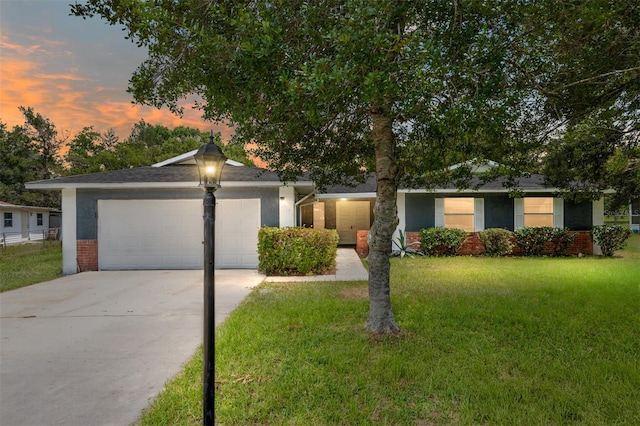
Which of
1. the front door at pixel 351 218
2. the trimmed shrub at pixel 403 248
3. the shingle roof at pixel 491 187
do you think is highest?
the shingle roof at pixel 491 187

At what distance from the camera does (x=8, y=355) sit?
13.1ft

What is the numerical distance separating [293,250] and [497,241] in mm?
7648

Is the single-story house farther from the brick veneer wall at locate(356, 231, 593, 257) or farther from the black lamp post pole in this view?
the black lamp post pole

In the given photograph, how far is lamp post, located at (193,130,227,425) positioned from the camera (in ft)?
8.09

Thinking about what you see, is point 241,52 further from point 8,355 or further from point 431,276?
point 431,276

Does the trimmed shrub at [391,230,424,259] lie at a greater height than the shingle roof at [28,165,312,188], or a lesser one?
lesser

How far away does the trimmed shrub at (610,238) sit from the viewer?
11.8 meters

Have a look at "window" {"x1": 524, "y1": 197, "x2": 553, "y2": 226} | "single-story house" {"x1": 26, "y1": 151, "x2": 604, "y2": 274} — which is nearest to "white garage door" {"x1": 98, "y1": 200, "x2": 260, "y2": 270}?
"single-story house" {"x1": 26, "y1": 151, "x2": 604, "y2": 274}

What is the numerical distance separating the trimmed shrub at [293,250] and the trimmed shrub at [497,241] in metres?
6.42

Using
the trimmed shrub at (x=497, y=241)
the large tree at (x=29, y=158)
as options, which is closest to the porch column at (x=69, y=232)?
the trimmed shrub at (x=497, y=241)

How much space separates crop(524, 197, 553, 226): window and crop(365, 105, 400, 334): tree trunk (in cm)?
1061

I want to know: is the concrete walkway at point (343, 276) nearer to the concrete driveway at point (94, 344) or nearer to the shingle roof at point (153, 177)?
the concrete driveway at point (94, 344)

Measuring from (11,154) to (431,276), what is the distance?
36.2 m

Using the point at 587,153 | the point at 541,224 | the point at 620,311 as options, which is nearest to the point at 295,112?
the point at 620,311
